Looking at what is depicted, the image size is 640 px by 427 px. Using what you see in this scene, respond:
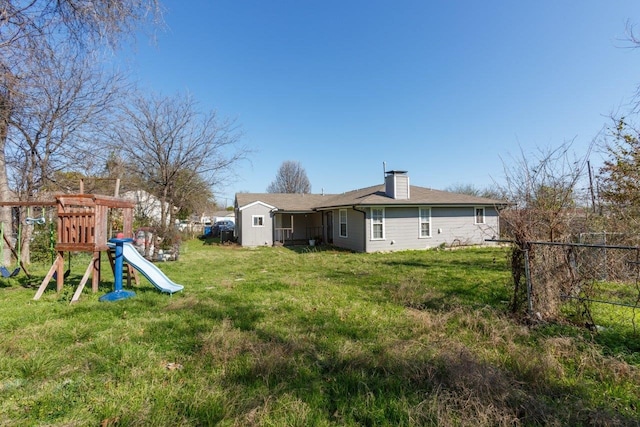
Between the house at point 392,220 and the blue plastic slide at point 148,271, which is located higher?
the house at point 392,220

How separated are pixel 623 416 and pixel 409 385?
5.19 ft

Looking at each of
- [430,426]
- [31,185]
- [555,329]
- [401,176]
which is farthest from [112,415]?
[401,176]

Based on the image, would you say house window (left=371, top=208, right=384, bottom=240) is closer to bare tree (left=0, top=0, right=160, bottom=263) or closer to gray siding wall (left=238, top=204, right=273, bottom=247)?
gray siding wall (left=238, top=204, right=273, bottom=247)

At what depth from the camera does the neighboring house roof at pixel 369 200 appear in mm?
15680

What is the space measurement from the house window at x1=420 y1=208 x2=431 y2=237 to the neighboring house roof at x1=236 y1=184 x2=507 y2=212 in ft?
2.00

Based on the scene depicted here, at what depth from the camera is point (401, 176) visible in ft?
53.3

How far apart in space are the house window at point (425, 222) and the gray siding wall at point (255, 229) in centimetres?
963

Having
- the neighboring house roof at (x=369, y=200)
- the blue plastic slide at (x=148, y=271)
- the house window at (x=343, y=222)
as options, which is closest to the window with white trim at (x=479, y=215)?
the neighboring house roof at (x=369, y=200)

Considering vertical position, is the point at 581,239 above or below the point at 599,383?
above

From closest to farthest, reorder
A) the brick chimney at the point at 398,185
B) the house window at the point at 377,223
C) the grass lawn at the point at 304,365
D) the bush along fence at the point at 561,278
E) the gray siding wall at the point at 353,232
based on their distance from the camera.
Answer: the grass lawn at the point at 304,365
the bush along fence at the point at 561,278
the house window at the point at 377,223
the gray siding wall at the point at 353,232
the brick chimney at the point at 398,185

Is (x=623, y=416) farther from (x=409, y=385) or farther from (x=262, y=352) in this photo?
(x=262, y=352)

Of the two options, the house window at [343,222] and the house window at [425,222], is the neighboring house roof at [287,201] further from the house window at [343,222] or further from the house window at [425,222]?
the house window at [425,222]

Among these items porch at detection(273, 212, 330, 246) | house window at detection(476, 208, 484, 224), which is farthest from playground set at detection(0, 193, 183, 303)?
house window at detection(476, 208, 484, 224)

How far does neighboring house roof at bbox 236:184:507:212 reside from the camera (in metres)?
15.7
